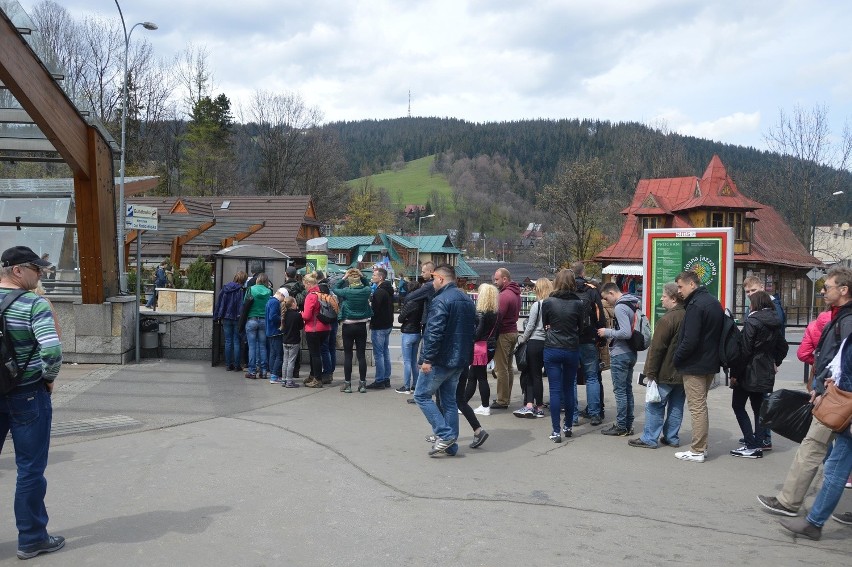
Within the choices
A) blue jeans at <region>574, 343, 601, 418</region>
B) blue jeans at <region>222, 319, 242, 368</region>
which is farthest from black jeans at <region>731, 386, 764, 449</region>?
blue jeans at <region>222, 319, 242, 368</region>

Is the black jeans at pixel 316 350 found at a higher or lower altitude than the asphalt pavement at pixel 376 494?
higher

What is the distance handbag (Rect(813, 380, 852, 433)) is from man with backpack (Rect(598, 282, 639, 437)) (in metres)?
A: 3.12

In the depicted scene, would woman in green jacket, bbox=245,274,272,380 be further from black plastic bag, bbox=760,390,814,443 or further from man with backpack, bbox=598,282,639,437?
black plastic bag, bbox=760,390,814,443

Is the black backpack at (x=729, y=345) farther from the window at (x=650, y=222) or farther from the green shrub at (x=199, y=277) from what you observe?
the window at (x=650, y=222)

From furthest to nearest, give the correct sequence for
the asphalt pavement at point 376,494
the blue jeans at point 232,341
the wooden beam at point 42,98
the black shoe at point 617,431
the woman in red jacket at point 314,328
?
the blue jeans at point 232,341
the woman in red jacket at point 314,328
the wooden beam at point 42,98
the black shoe at point 617,431
the asphalt pavement at point 376,494

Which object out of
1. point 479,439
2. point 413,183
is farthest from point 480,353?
point 413,183

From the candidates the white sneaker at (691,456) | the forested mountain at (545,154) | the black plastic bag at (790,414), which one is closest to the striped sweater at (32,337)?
the black plastic bag at (790,414)

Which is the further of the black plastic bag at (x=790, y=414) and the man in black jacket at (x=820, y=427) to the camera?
the black plastic bag at (x=790, y=414)

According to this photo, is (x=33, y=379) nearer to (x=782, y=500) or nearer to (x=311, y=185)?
(x=782, y=500)

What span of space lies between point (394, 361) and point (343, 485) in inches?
381

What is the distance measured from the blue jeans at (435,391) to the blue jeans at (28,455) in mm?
3455

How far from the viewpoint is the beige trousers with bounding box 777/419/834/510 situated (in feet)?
17.5

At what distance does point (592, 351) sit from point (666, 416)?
1308mm

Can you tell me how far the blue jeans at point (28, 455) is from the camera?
4.48 meters
